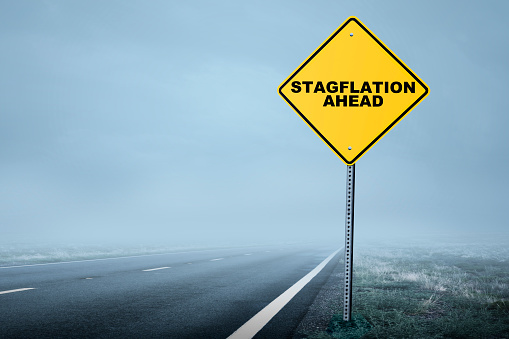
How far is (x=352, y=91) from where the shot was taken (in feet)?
13.9

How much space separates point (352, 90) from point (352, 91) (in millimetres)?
10

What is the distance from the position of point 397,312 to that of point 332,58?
128 inches

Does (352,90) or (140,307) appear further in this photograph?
(140,307)

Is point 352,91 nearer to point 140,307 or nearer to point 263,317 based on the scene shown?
point 263,317

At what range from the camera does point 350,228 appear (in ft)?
13.0

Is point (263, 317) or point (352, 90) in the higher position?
point (352, 90)

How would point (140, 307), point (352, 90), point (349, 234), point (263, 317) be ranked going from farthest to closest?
1. point (140, 307)
2. point (263, 317)
3. point (352, 90)
4. point (349, 234)

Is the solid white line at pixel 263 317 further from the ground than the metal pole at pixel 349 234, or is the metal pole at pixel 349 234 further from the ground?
the metal pole at pixel 349 234

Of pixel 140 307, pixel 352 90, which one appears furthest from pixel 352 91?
pixel 140 307

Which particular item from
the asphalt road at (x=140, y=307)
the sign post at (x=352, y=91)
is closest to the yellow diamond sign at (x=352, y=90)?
the sign post at (x=352, y=91)

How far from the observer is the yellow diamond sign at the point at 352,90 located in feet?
13.8

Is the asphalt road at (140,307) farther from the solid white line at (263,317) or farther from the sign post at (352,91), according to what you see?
the sign post at (352,91)

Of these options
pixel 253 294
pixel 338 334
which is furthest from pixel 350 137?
pixel 253 294

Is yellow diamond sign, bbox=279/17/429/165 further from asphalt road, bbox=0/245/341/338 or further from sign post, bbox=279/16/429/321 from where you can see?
asphalt road, bbox=0/245/341/338
